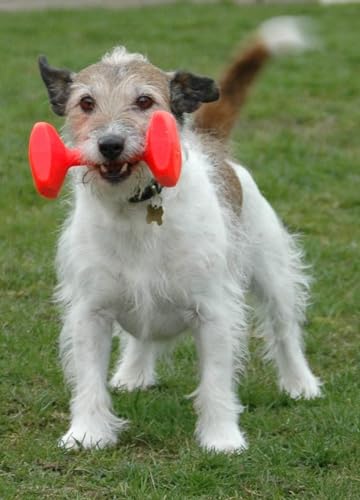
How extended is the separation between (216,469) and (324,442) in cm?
56

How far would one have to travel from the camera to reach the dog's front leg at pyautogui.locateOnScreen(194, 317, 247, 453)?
562 cm

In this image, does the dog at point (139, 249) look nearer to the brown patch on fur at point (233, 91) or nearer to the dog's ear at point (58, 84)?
the dog's ear at point (58, 84)

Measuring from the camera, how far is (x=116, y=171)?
202 inches

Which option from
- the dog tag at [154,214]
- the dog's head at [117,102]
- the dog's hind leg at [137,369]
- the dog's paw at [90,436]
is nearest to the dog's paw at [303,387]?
the dog's hind leg at [137,369]

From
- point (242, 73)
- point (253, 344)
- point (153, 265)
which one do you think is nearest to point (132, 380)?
point (253, 344)

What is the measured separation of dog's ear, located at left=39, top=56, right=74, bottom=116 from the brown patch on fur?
118cm

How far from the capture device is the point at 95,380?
18.7 ft

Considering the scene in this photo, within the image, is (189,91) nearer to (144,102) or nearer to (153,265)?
(144,102)

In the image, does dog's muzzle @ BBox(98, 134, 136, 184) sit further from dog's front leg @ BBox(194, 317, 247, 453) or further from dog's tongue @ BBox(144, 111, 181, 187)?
dog's front leg @ BBox(194, 317, 247, 453)

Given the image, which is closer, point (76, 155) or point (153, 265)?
Result: point (76, 155)

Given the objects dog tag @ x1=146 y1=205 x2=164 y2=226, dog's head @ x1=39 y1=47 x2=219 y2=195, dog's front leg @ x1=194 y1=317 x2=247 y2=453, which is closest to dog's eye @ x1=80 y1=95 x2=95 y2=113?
dog's head @ x1=39 y1=47 x2=219 y2=195

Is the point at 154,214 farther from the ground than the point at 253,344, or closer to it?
farther from the ground

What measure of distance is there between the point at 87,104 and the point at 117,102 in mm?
172

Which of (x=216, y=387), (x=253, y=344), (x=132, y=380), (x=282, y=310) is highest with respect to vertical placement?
(x=216, y=387)
